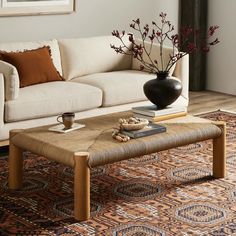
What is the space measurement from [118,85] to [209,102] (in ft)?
5.39

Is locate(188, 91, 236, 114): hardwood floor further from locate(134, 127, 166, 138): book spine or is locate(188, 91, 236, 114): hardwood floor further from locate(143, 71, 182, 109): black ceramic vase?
locate(134, 127, 166, 138): book spine

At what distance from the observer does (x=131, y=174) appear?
432 centimetres

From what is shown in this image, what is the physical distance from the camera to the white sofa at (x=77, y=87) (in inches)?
184

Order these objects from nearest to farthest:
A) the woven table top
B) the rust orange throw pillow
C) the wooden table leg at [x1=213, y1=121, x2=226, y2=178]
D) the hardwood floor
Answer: the woven table top
the wooden table leg at [x1=213, y1=121, x2=226, y2=178]
the rust orange throw pillow
the hardwood floor

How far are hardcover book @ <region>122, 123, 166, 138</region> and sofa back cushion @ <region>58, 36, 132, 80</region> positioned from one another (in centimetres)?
170

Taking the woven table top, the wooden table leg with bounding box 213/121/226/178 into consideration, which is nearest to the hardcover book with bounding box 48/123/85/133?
the woven table top

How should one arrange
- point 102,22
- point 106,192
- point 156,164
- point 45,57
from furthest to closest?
point 102,22 → point 45,57 → point 156,164 → point 106,192

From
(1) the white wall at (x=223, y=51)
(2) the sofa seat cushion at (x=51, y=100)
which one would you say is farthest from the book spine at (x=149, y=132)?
(1) the white wall at (x=223, y=51)

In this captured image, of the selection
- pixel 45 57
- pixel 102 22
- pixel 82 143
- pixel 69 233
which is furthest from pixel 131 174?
pixel 102 22

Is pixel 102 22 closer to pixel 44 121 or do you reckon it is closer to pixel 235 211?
pixel 44 121

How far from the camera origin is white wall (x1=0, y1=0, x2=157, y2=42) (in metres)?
5.82

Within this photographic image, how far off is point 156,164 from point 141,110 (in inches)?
18.5

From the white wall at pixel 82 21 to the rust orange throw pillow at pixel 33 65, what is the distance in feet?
2.05

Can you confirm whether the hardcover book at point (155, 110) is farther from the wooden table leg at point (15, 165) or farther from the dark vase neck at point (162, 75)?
the wooden table leg at point (15, 165)
